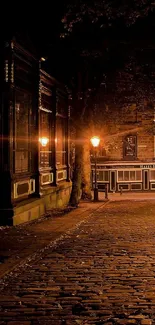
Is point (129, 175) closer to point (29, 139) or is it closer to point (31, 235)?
point (29, 139)

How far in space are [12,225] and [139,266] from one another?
685 centimetres

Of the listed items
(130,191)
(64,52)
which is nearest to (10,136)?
(64,52)

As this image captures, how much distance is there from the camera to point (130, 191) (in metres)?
40.5

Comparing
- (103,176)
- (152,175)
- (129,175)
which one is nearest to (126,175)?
(129,175)

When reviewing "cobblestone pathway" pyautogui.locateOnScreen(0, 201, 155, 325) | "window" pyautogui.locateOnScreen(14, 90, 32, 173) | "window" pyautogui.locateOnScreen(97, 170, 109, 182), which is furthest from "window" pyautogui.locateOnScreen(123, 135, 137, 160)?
"cobblestone pathway" pyautogui.locateOnScreen(0, 201, 155, 325)

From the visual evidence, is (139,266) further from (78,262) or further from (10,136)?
(10,136)

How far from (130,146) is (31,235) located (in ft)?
94.8

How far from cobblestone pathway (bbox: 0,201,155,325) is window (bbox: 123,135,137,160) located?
28.7 metres

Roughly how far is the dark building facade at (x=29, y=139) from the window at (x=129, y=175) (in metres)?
13.4

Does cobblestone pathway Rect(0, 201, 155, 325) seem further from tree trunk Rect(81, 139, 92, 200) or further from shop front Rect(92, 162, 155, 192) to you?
shop front Rect(92, 162, 155, 192)

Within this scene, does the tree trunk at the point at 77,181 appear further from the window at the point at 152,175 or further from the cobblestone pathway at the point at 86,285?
the window at the point at 152,175

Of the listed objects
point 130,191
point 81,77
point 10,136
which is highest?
point 81,77

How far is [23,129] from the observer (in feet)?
62.7

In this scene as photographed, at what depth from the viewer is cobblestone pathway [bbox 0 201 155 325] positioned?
6520mm
